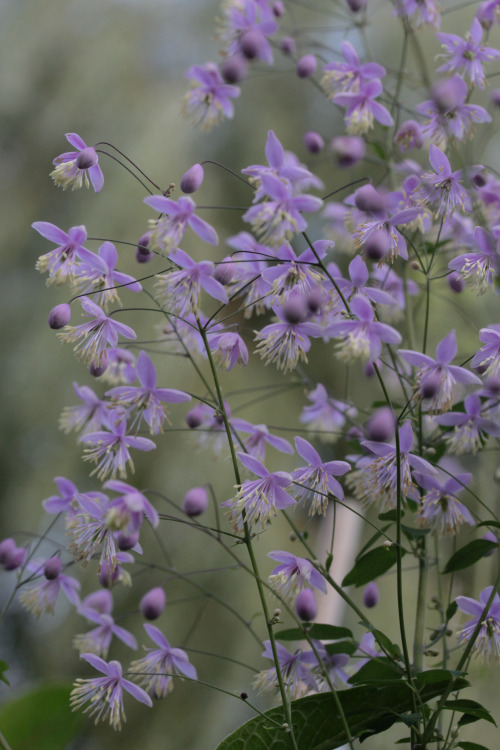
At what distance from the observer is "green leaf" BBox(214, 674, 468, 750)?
57 centimetres

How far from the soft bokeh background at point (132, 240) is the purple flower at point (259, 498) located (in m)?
0.96

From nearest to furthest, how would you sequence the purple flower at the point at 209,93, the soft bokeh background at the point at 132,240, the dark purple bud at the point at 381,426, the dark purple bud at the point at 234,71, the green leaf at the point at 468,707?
the dark purple bud at the point at 381,426 → the green leaf at the point at 468,707 → the dark purple bud at the point at 234,71 → the purple flower at the point at 209,93 → the soft bokeh background at the point at 132,240

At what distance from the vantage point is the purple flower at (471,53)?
2.42 feet

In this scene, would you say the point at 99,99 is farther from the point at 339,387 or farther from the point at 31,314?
the point at 339,387

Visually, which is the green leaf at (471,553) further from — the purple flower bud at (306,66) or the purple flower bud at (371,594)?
the purple flower bud at (306,66)

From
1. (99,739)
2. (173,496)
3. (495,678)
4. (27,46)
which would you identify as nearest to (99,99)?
(27,46)

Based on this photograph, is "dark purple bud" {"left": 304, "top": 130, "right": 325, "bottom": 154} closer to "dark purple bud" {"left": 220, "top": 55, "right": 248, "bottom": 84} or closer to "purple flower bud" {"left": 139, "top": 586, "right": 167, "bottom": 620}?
"dark purple bud" {"left": 220, "top": 55, "right": 248, "bottom": 84}

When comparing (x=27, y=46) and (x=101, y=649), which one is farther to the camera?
(x=27, y=46)

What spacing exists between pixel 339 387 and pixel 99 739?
102 cm

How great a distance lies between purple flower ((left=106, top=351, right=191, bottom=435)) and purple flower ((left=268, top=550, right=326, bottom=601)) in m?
0.14

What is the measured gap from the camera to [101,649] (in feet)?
2.37

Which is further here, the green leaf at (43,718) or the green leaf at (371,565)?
the green leaf at (43,718)

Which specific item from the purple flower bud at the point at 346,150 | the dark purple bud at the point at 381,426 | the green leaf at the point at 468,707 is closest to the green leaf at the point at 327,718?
the green leaf at the point at 468,707

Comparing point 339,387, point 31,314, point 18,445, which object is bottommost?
point 339,387
